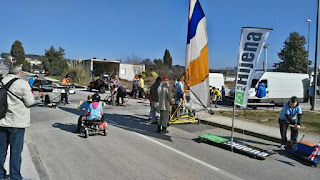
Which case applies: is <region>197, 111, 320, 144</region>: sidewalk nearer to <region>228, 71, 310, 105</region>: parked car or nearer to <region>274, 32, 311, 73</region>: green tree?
<region>228, 71, 310, 105</region>: parked car

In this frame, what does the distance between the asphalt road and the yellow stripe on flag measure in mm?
1933

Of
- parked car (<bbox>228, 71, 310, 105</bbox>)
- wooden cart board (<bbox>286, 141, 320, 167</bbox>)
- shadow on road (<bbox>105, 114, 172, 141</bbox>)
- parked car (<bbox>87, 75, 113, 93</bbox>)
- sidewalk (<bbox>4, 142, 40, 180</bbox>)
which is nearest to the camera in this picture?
sidewalk (<bbox>4, 142, 40, 180</bbox>)

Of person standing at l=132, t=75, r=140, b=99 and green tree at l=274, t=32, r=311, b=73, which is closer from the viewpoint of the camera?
person standing at l=132, t=75, r=140, b=99

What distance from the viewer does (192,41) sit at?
828 cm

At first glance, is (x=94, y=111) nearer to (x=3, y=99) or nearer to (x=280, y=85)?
(x=3, y=99)

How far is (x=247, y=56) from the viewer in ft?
21.4

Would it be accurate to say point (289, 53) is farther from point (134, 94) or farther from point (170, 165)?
point (170, 165)

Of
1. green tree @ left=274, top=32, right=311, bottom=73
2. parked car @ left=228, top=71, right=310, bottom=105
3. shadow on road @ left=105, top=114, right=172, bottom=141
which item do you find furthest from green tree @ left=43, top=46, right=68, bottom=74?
shadow on road @ left=105, top=114, right=172, bottom=141

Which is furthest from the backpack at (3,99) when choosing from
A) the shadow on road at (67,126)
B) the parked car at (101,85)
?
the parked car at (101,85)

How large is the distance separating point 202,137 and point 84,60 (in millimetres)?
39505

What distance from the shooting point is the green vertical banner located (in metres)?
6.31

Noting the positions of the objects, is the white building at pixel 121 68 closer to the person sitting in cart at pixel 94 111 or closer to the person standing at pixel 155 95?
the person standing at pixel 155 95

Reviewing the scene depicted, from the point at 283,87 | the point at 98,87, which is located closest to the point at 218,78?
the point at 283,87

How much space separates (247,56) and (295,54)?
42.5 meters
